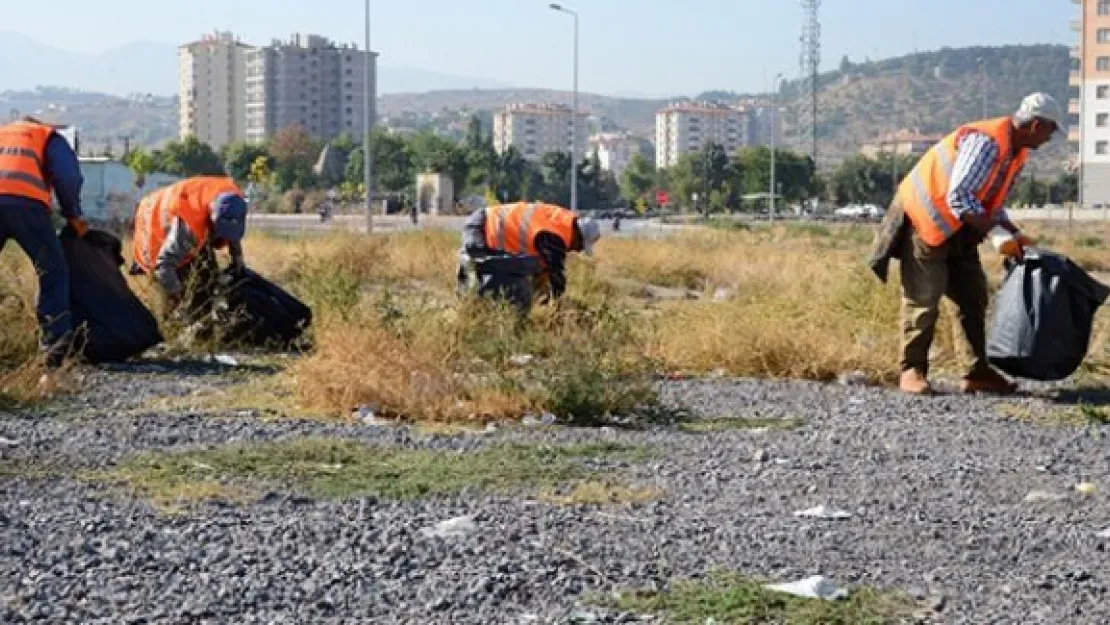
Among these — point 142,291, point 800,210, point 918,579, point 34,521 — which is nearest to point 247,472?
point 34,521

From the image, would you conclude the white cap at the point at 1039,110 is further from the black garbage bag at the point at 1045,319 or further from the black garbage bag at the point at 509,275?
the black garbage bag at the point at 509,275

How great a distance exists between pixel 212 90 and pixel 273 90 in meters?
8.93

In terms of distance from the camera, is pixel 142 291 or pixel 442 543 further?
pixel 142 291

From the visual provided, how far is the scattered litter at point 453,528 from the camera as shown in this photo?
5.48 meters

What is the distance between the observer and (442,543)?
532 cm

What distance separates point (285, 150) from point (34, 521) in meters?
105

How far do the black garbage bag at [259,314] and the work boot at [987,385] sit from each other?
4.43m

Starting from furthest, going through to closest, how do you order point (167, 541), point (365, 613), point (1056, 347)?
point (1056, 347) < point (167, 541) < point (365, 613)

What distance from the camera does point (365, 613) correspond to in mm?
4504

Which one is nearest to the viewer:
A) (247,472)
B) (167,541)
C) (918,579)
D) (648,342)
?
(918,579)

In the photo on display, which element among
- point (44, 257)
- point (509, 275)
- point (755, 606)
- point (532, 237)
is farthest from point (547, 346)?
point (755, 606)

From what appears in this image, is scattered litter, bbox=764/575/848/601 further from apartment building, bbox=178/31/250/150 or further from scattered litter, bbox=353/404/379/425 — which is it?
apartment building, bbox=178/31/250/150

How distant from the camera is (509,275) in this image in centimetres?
1177

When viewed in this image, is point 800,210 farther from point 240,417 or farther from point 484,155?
point 240,417
